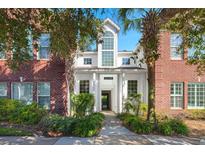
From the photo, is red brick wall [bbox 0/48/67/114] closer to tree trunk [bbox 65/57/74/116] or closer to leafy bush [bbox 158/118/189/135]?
tree trunk [bbox 65/57/74/116]

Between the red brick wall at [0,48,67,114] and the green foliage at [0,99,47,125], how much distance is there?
137 centimetres

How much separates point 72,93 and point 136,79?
453 centimetres

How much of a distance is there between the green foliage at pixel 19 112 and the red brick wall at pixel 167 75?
7.17 m

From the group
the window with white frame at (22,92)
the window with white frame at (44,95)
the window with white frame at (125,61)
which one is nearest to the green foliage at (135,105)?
the window with white frame at (125,61)

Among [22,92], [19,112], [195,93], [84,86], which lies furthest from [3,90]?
[195,93]

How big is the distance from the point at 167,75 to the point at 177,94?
139cm

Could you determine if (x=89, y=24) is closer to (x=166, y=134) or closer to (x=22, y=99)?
(x=166, y=134)

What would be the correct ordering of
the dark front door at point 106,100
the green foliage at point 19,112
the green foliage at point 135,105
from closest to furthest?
the green foliage at point 19,112, the green foliage at point 135,105, the dark front door at point 106,100

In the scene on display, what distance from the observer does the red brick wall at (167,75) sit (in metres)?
14.2

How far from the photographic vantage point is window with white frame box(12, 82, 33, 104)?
1398 cm

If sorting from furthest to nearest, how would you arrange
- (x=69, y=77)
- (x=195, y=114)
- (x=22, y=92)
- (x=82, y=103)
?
1. (x=22, y=92)
2. (x=69, y=77)
3. (x=82, y=103)
4. (x=195, y=114)

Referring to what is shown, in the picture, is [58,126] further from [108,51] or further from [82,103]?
[108,51]

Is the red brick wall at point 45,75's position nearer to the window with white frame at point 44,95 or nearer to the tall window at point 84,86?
the window with white frame at point 44,95

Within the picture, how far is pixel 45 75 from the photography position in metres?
13.9
